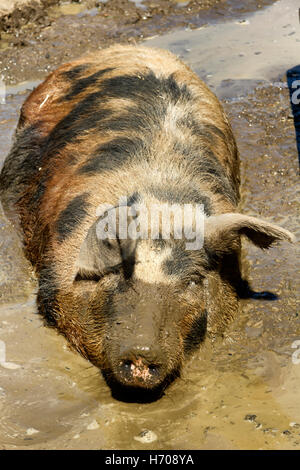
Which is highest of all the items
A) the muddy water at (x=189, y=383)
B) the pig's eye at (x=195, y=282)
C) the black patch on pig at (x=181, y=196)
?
the black patch on pig at (x=181, y=196)

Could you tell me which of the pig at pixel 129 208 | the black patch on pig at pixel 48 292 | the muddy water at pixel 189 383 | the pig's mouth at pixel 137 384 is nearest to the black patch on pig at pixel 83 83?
the pig at pixel 129 208

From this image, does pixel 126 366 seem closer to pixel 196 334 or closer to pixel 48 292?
pixel 196 334

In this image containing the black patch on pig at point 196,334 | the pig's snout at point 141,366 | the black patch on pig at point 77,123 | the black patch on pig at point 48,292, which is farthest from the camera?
the black patch on pig at point 77,123

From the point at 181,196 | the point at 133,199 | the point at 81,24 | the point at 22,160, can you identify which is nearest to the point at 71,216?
the point at 133,199

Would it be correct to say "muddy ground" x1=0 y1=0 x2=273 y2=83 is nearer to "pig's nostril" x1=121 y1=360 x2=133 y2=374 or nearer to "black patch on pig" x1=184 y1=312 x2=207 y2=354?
"black patch on pig" x1=184 y1=312 x2=207 y2=354

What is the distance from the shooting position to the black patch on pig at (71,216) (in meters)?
5.32

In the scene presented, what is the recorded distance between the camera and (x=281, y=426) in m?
4.45

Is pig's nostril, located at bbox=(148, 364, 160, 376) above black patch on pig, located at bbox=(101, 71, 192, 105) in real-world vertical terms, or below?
below

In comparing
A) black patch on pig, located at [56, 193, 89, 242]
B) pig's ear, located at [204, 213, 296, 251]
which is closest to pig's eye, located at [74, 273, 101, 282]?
black patch on pig, located at [56, 193, 89, 242]

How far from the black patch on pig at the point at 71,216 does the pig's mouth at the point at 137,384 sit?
103cm

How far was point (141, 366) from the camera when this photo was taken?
4.40m

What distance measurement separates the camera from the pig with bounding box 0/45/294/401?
181 inches

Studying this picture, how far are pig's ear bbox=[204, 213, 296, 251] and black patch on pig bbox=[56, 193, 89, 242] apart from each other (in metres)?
0.88

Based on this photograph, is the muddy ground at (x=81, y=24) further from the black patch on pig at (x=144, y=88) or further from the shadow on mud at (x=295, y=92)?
the black patch on pig at (x=144, y=88)
